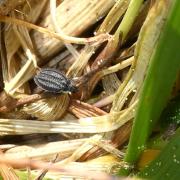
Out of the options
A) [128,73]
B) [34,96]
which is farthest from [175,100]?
[34,96]

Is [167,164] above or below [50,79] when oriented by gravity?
below

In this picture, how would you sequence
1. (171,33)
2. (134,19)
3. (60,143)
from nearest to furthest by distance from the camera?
(171,33) < (134,19) < (60,143)

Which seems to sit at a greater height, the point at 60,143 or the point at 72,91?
the point at 72,91

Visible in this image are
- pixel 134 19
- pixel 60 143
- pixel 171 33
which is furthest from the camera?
pixel 60 143

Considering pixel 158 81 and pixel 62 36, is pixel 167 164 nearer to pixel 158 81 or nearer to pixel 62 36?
pixel 158 81

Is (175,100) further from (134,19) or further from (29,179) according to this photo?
(29,179)

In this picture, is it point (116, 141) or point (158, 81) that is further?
point (116, 141)

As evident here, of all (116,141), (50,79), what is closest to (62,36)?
(50,79)
